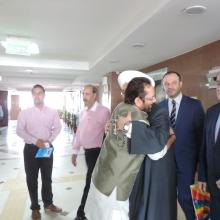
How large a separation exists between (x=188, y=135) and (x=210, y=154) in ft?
1.21

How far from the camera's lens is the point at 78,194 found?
140 inches

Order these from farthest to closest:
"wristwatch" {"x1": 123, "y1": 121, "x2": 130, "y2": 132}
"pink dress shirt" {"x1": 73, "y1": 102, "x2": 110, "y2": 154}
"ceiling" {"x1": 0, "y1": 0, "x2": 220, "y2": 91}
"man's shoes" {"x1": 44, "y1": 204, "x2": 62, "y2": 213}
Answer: "man's shoes" {"x1": 44, "y1": 204, "x2": 62, "y2": 213} < "pink dress shirt" {"x1": 73, "y1": 102, "x2": 110, "y2": 154} < "ceiling" {"x1": 0, "y1": 0, "x2": 220, "y2": 91} < "wristwatch" {"x1": 123, "y1": 121, "x2": 130, "y2": 132}

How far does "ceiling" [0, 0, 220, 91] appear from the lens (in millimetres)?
2441

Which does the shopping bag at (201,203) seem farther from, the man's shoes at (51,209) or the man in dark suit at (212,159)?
the man's shoes at (51,209)

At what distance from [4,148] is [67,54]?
3.96 metres

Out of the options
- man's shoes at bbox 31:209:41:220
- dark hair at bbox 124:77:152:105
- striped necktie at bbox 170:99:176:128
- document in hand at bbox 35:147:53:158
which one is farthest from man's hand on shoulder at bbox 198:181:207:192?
man's shoes at bbox 31:209:41:220

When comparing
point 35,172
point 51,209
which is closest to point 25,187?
point 51,209

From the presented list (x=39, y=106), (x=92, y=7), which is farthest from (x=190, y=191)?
(x=92, y=7)

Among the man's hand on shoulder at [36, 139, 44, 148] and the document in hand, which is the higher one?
the man's hand on shoulder at [36, 139, 44, 148]

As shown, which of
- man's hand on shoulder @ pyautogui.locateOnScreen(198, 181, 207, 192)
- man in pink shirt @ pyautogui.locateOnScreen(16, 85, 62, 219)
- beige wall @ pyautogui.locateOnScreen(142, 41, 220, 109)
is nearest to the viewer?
man's hand on shoulder @ pyautogui.locateOnScreen(198, 181, 207, 192)

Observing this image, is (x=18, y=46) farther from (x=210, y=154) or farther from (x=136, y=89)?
(x=210, y=154)

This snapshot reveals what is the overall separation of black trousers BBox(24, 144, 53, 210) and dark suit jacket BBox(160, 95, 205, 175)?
5.12 ft

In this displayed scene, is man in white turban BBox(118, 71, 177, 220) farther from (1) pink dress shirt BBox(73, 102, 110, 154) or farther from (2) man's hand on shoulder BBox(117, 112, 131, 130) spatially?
(1) pink dress shirt BBox(73, 102, 110, 154)

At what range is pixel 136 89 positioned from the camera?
141 cm
